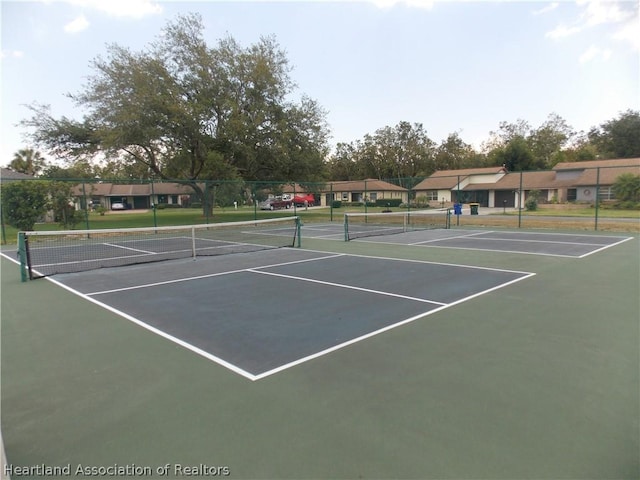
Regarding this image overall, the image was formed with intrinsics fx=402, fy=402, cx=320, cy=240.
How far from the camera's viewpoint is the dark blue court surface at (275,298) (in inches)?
184

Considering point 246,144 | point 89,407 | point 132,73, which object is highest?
point 132,73

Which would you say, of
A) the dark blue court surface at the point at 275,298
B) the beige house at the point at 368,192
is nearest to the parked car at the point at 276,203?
the beige house at the point at 368,192

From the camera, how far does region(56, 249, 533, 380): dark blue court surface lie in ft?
15.3

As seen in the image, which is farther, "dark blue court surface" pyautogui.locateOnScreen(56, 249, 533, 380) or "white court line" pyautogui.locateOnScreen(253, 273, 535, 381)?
"dark blue court surface" pyautogui.locateOnScreen(56, 249, 533, 380)

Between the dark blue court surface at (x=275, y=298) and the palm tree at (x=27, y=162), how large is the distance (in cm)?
5408

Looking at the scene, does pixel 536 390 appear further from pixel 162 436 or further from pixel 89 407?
pixel 89 407

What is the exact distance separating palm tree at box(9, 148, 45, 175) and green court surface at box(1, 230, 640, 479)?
58.3 metres

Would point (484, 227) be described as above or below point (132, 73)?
below

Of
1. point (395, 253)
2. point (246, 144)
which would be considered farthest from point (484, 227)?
point (246, 144)

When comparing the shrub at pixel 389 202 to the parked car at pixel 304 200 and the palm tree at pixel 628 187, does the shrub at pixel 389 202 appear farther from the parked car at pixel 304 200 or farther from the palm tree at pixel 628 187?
the palm tree at pixel 628 187

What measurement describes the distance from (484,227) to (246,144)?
16.1 meters

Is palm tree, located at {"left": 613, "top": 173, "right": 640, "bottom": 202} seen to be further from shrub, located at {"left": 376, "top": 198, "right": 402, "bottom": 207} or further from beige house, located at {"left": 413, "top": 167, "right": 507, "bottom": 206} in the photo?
shrub, located at {"left": 376, "top": 198, "right": 402, "bottom": 207}

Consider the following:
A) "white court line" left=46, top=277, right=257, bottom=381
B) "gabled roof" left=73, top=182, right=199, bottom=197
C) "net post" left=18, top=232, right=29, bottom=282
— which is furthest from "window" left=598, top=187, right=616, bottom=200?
"gabled roof" left=73, top=182, right=199, bottom=197

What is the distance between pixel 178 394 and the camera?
3.50m
